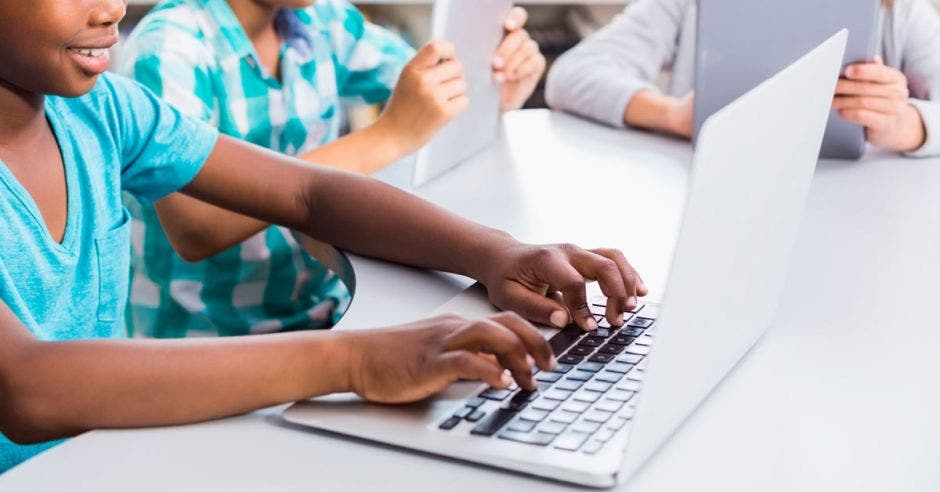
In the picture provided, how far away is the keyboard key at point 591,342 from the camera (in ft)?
2.72

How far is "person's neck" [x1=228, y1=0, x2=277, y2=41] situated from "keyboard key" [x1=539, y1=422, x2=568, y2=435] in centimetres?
79

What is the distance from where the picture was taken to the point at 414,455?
27.5 inches

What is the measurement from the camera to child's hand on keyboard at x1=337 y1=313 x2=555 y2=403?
713 mm

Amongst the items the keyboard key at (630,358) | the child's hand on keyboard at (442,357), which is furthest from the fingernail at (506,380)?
the keyboard key at (630,358)

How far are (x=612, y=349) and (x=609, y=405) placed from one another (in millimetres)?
95

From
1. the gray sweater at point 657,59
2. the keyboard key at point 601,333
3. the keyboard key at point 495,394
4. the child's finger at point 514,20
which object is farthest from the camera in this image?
the gray sweater at point 657,59

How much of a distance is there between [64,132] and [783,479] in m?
0.61

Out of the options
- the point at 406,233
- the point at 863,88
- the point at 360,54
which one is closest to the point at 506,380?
the point at 406,233

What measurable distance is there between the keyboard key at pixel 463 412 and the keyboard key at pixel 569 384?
0.06 metres

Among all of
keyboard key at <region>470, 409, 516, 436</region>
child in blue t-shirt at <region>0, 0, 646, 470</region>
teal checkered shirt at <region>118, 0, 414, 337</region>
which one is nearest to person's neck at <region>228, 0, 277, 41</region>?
teal checkered shirt at <region>118, 0, 414, 337</region>

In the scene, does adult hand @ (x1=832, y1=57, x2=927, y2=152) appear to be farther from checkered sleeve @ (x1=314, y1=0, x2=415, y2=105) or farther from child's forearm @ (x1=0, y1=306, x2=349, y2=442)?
child's forearm @ (x1=0, y1=306, x2=349, y2=442)

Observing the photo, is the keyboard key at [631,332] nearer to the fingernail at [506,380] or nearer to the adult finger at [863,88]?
the fingernail at [506,380]

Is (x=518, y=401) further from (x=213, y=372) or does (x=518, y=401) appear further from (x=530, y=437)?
(x=213, y=372)

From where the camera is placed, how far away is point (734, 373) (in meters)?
0.84
